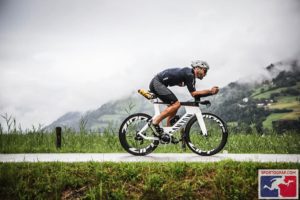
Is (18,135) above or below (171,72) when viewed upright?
below

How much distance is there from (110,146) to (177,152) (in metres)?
2.21

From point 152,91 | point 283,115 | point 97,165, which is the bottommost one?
point 283,115

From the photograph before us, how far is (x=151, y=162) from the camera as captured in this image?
24.4 ft

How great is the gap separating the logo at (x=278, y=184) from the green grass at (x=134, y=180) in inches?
7.6

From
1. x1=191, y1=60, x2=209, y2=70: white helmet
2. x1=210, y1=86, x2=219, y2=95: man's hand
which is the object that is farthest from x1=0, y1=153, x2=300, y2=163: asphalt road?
x1=191, y1=60, x2=209, y2=70: white helmet

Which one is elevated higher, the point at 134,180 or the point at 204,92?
the point at 204,92

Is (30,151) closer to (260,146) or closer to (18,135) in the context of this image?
(18,135)

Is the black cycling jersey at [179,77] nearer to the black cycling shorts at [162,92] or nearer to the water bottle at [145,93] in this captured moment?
the black cycling shorts at [162,92]

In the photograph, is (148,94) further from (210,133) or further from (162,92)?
(210,133)

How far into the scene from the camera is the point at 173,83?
29.1ft

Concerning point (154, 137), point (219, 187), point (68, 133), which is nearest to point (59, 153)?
point (68, 133)

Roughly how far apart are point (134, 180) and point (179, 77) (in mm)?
2796

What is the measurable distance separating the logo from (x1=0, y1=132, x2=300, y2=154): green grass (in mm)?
3437

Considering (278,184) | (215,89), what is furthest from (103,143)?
(278,184)
